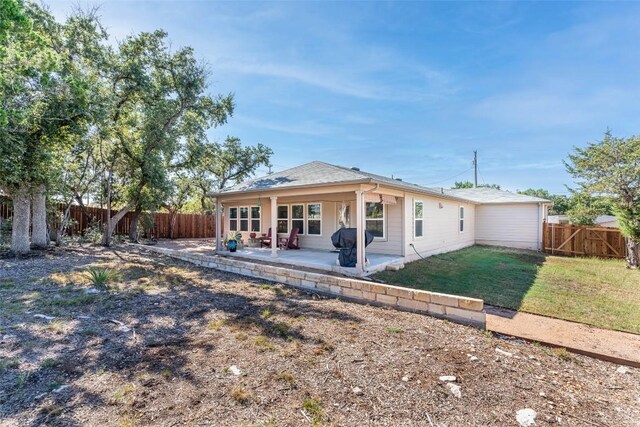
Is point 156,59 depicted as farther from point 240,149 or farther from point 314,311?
point 314,311

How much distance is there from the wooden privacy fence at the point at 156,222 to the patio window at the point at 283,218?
911 cm

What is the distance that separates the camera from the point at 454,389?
2.80 metres

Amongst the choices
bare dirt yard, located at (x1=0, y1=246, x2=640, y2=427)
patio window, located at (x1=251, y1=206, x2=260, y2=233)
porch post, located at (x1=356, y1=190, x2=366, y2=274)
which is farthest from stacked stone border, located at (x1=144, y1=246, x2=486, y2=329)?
patio window, located at (x1=251, y1=206, x2=260, y2=233)

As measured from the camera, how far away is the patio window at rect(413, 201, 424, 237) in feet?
33.1

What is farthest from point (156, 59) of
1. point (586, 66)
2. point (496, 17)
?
point (586, 66)

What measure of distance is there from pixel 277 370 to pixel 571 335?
413cm

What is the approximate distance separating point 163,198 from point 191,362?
44.4ft

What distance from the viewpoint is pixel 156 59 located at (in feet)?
41.2

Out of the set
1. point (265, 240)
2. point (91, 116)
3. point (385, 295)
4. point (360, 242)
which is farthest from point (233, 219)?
point (385, 295)

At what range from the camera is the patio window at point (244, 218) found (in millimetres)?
14078

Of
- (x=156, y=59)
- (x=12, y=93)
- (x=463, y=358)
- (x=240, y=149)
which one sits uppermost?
(x=156, y=59)

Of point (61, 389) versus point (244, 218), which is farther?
point (244, 218)

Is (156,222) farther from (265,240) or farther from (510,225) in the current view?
(510,225)

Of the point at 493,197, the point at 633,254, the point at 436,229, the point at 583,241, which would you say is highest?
the point at 493,197
